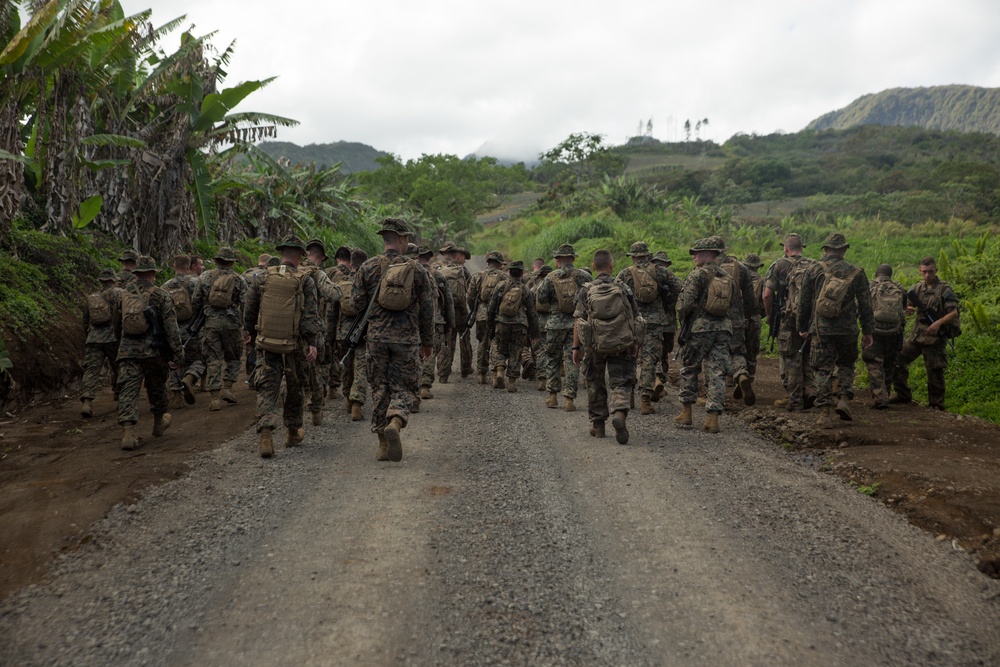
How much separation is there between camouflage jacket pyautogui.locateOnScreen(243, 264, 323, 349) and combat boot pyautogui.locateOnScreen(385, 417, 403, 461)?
1257 mm

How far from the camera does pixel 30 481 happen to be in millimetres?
5930

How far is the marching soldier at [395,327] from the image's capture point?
6.64m

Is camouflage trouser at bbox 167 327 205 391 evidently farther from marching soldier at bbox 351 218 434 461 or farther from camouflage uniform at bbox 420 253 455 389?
marching soldier at bbox 351 218 434 461

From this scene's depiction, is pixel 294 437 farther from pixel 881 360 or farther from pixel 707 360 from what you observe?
pixel 881 360

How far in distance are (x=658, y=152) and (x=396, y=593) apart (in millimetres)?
130763

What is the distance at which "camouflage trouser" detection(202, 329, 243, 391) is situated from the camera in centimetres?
941

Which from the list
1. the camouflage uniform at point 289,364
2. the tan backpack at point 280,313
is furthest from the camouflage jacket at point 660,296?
the tan backpack at point 280,313

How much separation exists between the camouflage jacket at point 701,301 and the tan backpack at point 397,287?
135 inches

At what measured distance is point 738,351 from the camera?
9.52 m

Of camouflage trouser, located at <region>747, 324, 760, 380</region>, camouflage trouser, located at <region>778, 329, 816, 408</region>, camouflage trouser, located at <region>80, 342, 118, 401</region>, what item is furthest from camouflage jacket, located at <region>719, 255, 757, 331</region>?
camouflage trouser, located at <region>80, 342, 118, 401</region>

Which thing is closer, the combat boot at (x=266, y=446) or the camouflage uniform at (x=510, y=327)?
the combat boot at (x=266, y=446)

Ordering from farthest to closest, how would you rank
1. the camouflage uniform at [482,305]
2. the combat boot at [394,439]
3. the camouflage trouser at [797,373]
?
the camouflage uniform at [482,305] → the camouflage trouser at [797,373] → the combat boot at [394,439]

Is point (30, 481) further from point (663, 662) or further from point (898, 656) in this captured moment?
point (898, 656)

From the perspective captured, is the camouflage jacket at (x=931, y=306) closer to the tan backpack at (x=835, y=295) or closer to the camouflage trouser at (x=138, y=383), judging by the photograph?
the tan backpack at (x=835, y=295)
